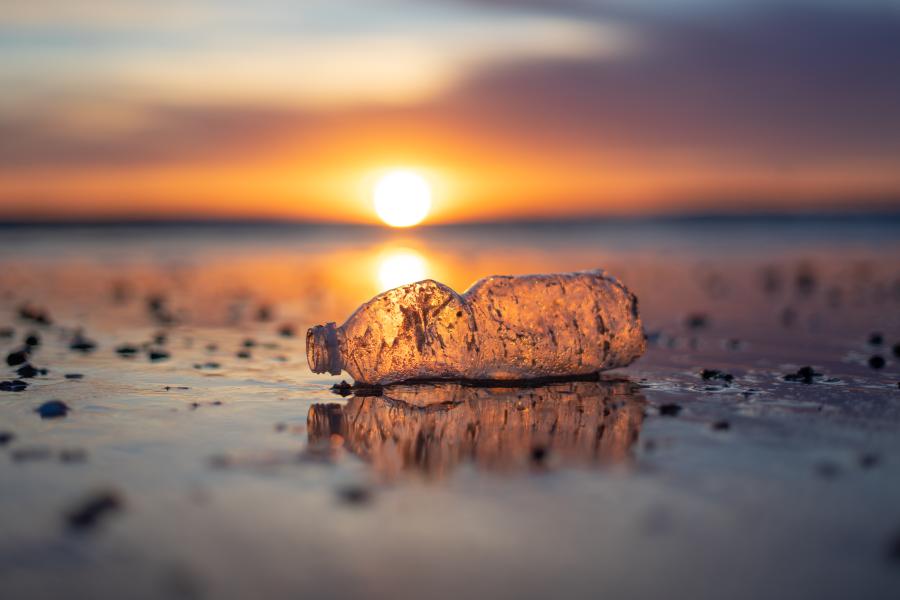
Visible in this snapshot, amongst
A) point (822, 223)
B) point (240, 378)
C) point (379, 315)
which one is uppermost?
point (822, 223)

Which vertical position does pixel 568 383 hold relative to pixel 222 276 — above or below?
below

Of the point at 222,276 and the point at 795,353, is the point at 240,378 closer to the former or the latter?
the point at 795,353

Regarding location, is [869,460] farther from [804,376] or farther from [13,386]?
[13,386]

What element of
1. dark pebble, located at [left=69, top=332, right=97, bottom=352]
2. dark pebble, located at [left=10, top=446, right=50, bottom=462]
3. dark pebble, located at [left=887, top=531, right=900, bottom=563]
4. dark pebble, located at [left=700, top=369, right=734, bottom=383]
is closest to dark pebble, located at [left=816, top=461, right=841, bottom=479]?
dark pebble, located at [left=887, top=531, right=900, bottom=563]

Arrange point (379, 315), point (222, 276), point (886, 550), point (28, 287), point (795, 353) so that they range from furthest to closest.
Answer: point (222, 276), point (28, 287), point (795, 353), point (379, 315), point (886, 550)

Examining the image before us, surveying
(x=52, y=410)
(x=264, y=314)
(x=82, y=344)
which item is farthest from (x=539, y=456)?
(x=264, y=314)

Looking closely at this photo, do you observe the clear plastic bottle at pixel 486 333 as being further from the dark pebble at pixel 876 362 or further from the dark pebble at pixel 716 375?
the dark pebble at pixel 876 362

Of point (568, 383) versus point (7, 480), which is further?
point (568, 383)

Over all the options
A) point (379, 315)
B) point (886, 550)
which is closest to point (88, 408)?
point (379, 315)
